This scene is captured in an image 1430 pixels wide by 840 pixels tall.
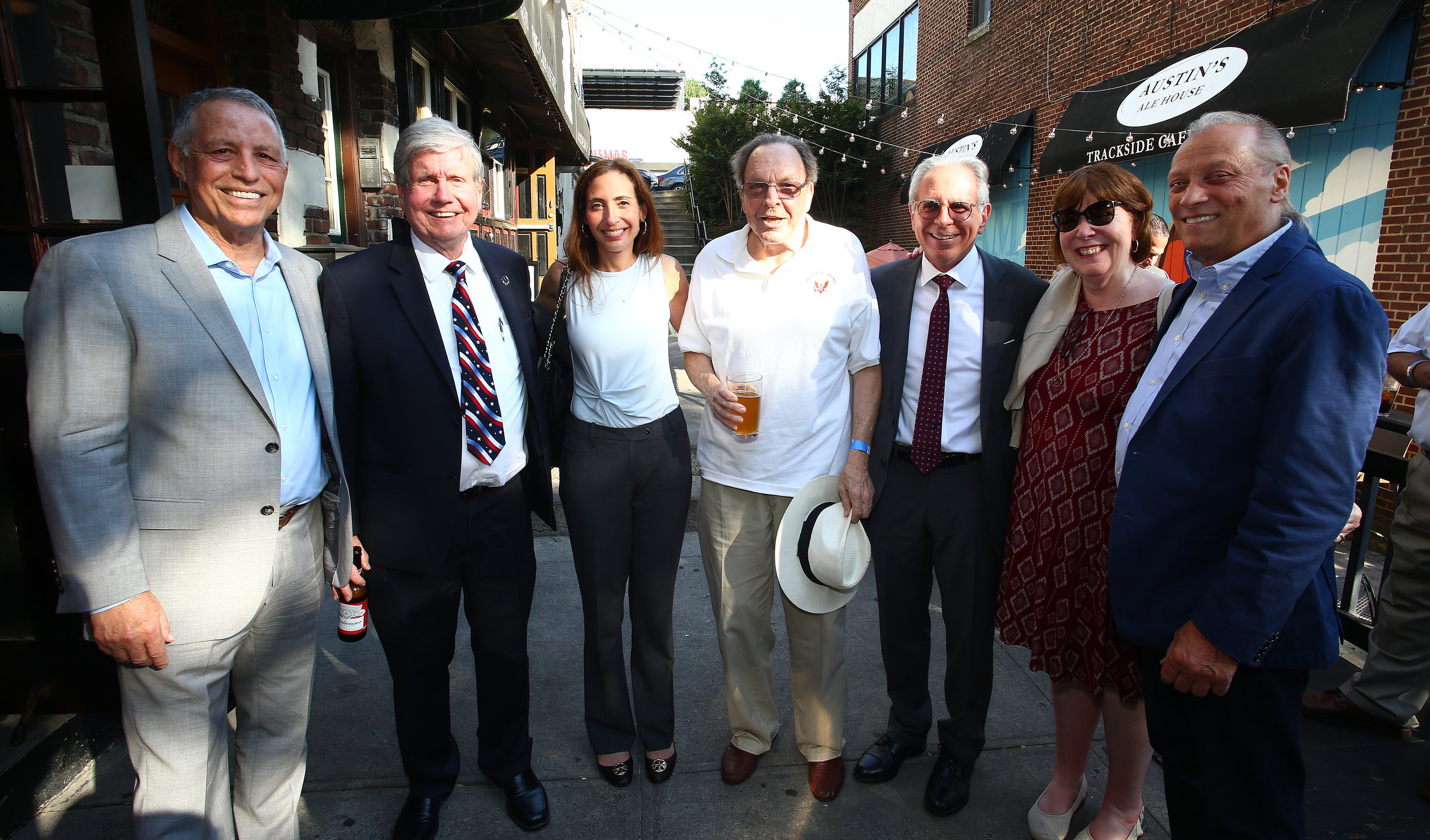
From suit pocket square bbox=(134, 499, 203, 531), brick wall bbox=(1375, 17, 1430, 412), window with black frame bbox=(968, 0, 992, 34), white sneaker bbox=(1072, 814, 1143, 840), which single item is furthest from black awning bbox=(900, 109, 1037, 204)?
suit pocket square bbox=(134, 499, 203, 531)

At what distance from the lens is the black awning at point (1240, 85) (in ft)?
18.1

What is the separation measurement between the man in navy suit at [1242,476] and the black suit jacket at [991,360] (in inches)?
18.7

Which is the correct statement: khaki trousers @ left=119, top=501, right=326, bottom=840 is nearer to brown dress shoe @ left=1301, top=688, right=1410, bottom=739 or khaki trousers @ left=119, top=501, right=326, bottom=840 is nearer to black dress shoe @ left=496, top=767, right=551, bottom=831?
black dress shoe @ left=496, top=767, right=551, bottom=831

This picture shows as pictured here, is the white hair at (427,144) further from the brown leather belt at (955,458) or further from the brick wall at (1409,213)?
the brick wall at (1409,213)

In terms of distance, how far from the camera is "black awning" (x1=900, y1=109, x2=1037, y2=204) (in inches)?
431

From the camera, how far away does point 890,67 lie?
671 inches

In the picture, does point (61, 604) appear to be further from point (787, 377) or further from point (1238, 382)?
point (1238, 382)

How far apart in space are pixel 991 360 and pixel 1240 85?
6.39 m

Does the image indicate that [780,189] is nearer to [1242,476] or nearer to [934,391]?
[934,391]

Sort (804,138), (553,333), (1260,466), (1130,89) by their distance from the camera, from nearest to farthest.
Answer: (1260,466)
(553,333)
(1130,89)
(804,138)

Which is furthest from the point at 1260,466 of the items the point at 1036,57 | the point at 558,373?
the point at 1036,57

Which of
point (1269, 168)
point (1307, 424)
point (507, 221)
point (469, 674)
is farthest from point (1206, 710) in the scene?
point (507, 221)

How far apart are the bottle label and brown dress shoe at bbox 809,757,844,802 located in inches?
58.8

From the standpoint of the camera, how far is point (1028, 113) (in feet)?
35.6
